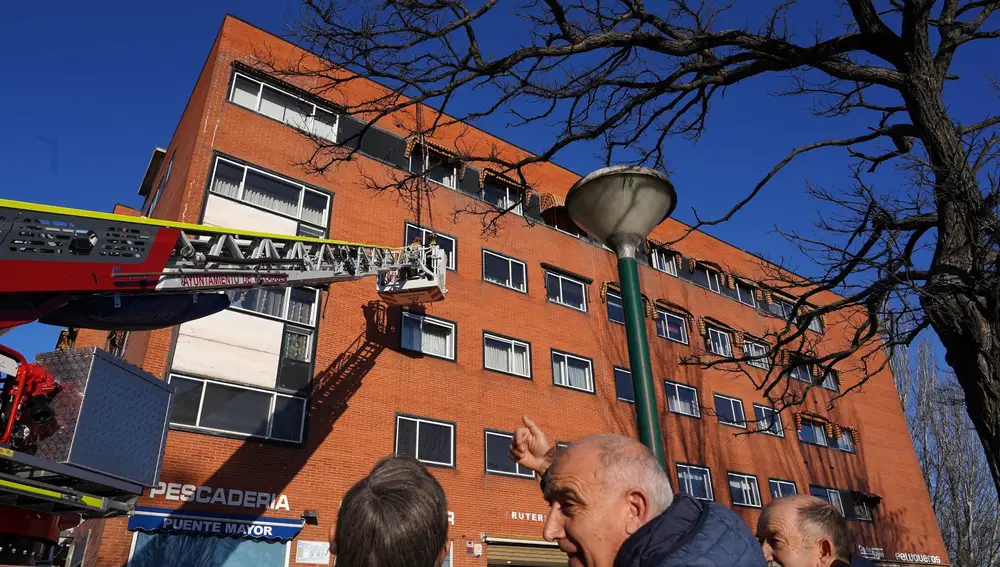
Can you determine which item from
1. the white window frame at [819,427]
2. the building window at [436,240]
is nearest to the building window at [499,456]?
the building window at [436,240]

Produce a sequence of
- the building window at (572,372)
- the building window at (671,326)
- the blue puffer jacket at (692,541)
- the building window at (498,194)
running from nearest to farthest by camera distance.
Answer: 1. the blue puffer jacket at (692,541)
2. the building window at (572,372)
3. the building window at (498,194)
4. the building window at (671,326)

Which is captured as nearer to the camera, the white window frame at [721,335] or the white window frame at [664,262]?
the white window frame at [664,262]

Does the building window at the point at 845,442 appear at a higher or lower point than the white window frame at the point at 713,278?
lower

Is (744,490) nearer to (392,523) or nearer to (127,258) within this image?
(127,258)

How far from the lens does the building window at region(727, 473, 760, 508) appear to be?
2235cm

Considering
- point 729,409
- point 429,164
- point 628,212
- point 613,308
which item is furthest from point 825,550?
point 729,409

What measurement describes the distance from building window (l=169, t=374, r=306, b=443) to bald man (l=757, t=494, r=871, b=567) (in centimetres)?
1183

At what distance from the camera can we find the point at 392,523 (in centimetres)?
208

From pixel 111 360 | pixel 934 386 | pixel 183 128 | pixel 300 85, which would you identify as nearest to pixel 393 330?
pixel 300 85

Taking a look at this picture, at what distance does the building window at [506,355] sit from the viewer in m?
18.3

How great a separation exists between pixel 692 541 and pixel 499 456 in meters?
15.8

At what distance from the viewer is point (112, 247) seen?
7.14 meters

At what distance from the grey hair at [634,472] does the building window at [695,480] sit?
20.1 m

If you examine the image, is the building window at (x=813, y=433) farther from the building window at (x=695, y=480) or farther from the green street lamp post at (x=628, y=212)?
the green street lamp post at (x=628, y=212)
